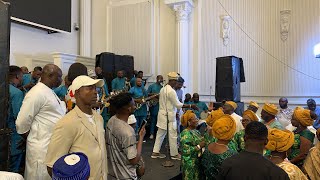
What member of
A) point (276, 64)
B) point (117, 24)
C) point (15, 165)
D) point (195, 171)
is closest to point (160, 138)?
point (195, 171)

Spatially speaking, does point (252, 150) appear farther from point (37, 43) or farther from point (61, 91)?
point (37, 43)

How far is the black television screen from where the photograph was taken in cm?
700

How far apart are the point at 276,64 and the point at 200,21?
2.53 meters

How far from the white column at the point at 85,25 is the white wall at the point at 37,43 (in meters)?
0.16

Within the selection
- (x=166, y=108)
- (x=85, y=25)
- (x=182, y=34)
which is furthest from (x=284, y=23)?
(x=85, y=25)

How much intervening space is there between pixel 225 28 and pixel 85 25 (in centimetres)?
460

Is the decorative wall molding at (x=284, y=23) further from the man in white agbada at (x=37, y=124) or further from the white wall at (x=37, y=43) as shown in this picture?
the man in white agbada at (x=37, y=124)

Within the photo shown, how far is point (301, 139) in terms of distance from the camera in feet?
9.46

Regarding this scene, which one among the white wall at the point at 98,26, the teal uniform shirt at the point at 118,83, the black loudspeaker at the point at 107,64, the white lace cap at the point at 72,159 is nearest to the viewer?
the white lace cap at the point at 72,159

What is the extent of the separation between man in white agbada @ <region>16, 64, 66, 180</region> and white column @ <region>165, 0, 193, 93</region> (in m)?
6.00

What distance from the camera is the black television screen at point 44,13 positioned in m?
7.00

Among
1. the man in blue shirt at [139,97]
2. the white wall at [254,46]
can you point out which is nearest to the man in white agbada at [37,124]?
the man in blue shirt at [139,97]

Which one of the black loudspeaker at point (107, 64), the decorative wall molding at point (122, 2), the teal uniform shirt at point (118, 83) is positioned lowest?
the teal uniform shirt at point (118, 83)

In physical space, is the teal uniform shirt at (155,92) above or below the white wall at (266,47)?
below
